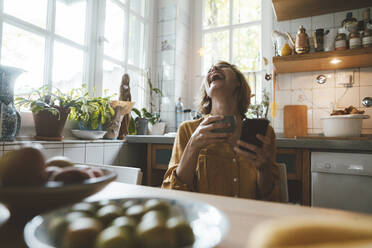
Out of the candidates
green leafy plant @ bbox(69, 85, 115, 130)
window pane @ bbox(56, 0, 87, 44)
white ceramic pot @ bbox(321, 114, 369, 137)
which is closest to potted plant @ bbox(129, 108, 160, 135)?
green leafy plant @ bbox(69, 85, 115, 130)

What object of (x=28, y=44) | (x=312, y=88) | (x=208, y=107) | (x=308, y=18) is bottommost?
(x=208, y=107)

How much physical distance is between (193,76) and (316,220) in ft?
9.80

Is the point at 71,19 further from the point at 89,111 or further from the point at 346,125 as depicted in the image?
the point at 346,125

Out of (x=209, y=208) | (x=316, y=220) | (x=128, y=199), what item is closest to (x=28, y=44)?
(x=128, y=199)

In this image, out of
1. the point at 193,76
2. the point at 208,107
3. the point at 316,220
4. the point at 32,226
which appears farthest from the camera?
the point at 193,76

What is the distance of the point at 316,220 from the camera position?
198mm

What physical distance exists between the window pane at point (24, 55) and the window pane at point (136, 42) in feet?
3.47

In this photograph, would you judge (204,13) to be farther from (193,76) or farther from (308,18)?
(308,18)

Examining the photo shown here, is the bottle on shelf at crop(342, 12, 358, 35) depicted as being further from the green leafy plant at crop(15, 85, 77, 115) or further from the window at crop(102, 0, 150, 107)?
the green leafy plant at crop(15, 85, 77, 115)

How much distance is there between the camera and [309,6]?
6.79 feet

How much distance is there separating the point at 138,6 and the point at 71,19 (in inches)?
40.5

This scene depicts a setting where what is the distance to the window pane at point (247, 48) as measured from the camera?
2.80 meters

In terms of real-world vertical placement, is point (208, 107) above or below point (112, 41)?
below

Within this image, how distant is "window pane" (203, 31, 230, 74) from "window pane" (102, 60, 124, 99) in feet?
3.43
